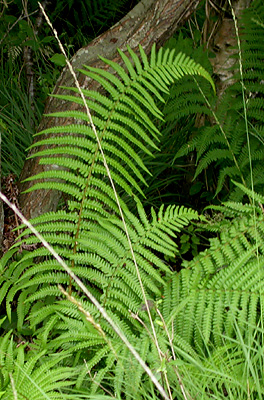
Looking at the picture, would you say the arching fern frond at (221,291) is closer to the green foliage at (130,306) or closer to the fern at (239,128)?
the green foliage at (130,306)

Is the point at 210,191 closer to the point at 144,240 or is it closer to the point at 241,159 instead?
the point at 241,159

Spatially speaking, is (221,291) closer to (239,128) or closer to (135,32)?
(239,128)

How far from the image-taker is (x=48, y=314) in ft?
5.49

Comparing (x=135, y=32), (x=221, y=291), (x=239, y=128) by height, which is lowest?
(x=221, y=291)

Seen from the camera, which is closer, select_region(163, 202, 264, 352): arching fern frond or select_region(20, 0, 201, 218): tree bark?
select_region(163, 202, 264, 352): arching fern frond

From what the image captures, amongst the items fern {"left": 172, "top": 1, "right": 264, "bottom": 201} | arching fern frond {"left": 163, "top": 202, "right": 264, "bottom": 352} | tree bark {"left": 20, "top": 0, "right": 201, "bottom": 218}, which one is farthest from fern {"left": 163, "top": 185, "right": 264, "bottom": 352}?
tree bark {"left": 20, "top": 0, "right": 201, "bottom": 218}

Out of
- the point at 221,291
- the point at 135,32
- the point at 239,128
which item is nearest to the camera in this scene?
the point at 221,291

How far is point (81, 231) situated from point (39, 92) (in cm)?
174

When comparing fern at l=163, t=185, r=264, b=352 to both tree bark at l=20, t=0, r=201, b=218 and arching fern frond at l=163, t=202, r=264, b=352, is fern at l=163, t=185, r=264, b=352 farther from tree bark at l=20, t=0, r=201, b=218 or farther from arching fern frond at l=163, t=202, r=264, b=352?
tree bark at l=20, t=0, r=201, b=218

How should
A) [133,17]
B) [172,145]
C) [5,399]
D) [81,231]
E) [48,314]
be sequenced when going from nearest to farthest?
[5,399]
[48,314]
[81,231]
[133,17]
[172,145]

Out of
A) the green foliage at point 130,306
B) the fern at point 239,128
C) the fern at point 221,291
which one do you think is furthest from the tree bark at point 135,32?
the fern at point 221,291

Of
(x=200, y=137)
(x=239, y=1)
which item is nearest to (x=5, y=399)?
(x=200, y=137)

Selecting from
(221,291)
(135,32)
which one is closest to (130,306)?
(221,291)

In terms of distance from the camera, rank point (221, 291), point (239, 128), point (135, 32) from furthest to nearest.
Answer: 1. point (239, 128)
2. point (135, 32)
3. point (221, 291)
